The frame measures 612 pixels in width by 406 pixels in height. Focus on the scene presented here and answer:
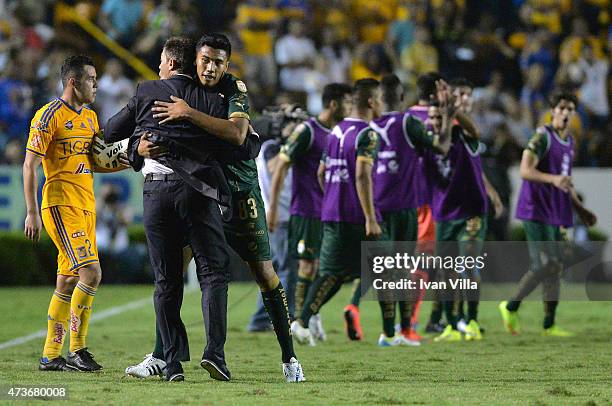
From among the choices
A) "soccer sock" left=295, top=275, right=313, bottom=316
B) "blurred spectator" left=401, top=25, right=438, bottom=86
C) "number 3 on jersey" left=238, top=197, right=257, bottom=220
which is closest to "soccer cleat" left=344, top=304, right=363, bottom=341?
"soccer sock" left=295, top=275, right=313, bottom=316

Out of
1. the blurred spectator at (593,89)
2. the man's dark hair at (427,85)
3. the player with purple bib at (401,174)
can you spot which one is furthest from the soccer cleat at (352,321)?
the blurred spectator at (593,89)

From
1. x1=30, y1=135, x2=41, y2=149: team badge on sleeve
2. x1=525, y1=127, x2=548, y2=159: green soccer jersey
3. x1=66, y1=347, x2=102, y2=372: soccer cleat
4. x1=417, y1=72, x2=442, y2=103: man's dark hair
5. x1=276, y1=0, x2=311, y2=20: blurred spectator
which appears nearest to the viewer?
x1=30, y1=135, x2=41, y2=149: team badge on sleeve

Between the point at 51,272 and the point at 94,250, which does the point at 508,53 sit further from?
the point at 94,250

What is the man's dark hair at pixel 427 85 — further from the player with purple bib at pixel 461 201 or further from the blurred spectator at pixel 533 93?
the blurred spectator at pixel 533 93

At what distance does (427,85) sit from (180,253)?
→ 4.91 meters

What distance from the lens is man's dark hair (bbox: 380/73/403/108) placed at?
12164mm

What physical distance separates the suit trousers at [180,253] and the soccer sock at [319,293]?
3292 mm

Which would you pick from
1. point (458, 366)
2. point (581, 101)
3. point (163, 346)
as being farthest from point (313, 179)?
point (581, 101)

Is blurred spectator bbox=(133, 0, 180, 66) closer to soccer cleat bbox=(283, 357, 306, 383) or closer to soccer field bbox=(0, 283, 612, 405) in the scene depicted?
soccer field bbox=(0, 283, 612, 405)

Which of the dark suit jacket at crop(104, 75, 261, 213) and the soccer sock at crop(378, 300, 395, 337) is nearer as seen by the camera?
the dark suit jacket at crop(104, 75, 261, 213)

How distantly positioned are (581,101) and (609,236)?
2935 mm

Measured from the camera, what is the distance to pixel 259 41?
21906 mm

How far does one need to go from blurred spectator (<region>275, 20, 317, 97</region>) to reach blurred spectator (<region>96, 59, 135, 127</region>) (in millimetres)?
2692

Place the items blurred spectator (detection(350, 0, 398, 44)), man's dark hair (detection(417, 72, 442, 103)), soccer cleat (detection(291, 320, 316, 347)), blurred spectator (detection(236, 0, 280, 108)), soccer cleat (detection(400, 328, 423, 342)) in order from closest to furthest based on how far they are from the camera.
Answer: soccer cleat (detection(291, 320, 316, 347)) → soccer cleat (detection(400, 328, 423, 342)) → man's dark hair (detection(417, 72, 442, 103)) → blurred spectator (detection(236, 0, 280, 108)) → blurred spectator (detection(350, 0, 398, 44))
